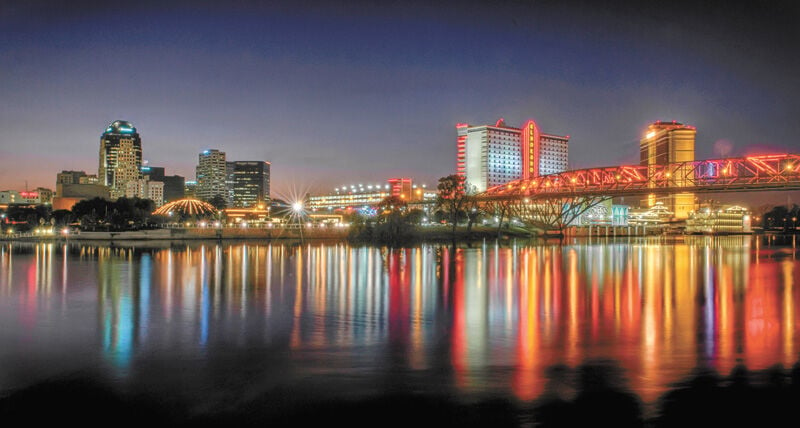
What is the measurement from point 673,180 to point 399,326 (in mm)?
83119

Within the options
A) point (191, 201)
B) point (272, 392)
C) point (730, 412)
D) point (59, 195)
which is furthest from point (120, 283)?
point (59, 195)

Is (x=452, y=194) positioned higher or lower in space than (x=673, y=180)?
lower

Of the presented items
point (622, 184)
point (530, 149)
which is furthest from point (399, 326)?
point (530, 149)

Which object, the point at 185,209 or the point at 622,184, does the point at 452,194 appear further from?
the point at 185,209

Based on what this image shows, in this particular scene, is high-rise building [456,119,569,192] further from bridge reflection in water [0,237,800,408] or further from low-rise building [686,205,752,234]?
bridge reflection in water [0,237,800,408]

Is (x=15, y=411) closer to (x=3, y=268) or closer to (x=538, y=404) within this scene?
(x=538, y=404)

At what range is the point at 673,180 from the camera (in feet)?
278

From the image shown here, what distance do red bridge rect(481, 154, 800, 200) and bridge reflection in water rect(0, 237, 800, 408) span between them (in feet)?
172

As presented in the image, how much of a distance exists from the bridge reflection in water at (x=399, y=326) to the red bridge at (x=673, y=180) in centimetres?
5232

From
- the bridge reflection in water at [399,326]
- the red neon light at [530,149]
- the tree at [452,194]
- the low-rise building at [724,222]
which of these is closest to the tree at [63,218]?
the tree at [452,194]

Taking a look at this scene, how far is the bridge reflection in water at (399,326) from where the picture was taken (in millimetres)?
9312

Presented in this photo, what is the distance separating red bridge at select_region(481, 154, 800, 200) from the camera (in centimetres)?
7069

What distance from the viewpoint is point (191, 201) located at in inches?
3844

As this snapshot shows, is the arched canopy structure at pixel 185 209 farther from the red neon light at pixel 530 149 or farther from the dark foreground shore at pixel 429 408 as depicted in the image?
the red neon light at pixel 530 149
